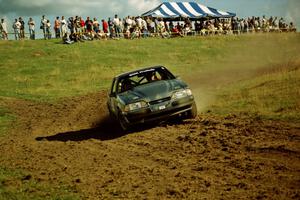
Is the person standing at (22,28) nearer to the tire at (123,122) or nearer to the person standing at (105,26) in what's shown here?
the person standing at (105,26)

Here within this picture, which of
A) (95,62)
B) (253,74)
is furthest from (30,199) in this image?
(95,62)

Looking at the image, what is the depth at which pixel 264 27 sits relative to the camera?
41.2 m

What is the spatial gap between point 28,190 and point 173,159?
2.43m

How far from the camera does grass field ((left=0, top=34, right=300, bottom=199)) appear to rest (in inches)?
494

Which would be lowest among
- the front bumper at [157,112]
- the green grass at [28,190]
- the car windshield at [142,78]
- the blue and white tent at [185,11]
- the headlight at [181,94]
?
the green grass at [28,190]

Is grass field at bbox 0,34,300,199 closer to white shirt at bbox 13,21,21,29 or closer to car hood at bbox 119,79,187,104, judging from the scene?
white shirt at bbox 13,21,21,29

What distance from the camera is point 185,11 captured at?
139 ft

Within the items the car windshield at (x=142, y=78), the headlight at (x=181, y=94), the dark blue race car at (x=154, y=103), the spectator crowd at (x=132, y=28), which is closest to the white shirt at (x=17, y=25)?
the spectator crowd at (x=132, y=28)

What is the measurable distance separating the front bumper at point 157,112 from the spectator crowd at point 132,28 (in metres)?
22.3

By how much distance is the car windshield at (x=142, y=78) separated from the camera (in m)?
11.1

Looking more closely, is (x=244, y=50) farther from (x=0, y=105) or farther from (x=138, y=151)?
(x=138, y=151)

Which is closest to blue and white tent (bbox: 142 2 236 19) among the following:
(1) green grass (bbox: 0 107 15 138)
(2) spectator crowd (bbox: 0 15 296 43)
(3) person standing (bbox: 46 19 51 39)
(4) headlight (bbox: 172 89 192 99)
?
(2) spectator crowd (bbox: 0 15 296 43)

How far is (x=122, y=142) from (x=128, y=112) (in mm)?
855

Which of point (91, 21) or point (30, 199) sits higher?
point (91, 21)
